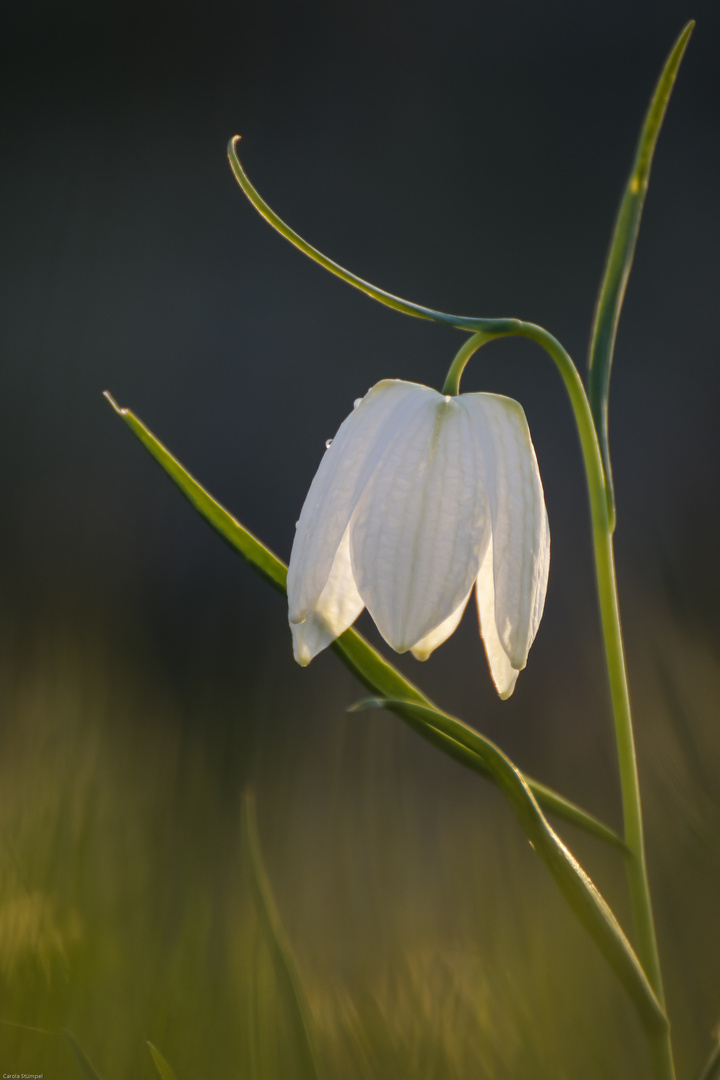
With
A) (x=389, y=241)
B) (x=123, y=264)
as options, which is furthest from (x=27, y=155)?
(x=389, y=241)

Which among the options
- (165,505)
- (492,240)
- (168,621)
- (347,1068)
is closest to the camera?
(347,1068)

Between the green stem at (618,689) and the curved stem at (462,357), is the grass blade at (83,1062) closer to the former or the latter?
the green stem at (618,689)

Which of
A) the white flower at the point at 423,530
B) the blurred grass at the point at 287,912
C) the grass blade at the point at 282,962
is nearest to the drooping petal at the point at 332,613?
the white flower at the point at 423,530

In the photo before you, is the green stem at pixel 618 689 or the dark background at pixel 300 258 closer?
the green stem at pixel 618 689

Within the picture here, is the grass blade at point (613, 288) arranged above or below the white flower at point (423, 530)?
above

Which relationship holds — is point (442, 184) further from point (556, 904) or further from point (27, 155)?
point (556, 904)

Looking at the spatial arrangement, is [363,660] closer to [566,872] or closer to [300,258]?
[566,872]
